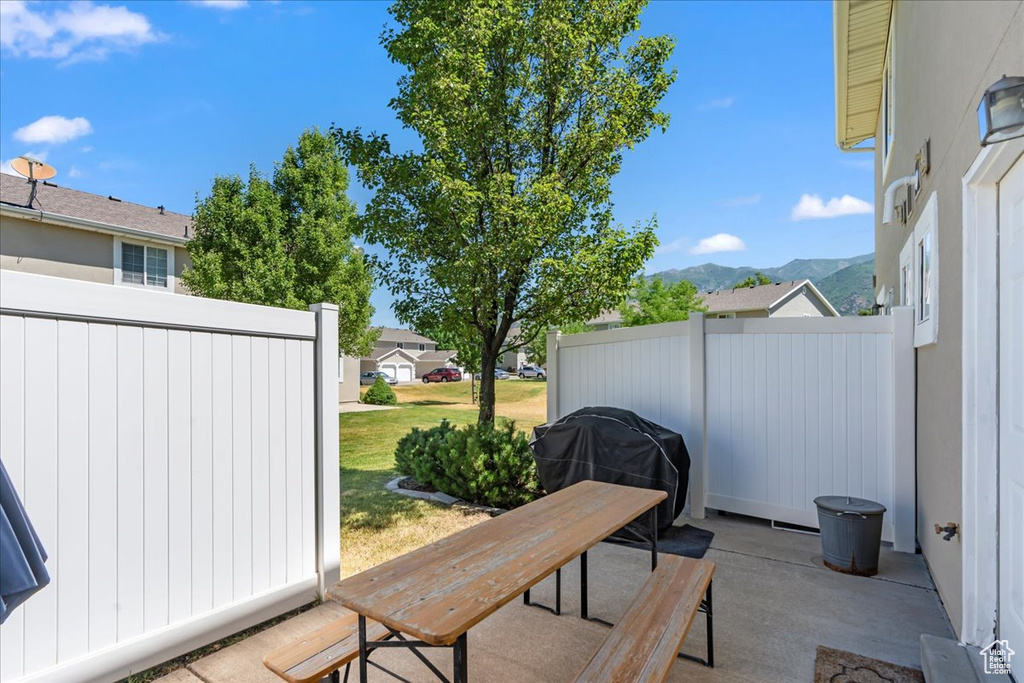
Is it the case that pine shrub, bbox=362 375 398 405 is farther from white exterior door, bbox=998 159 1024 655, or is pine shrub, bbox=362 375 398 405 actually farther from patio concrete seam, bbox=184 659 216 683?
white exterior door, bbox=998 159 1024 655

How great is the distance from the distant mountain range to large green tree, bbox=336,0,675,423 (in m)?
16.1

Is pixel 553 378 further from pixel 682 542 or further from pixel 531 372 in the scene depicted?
pixel 531 372

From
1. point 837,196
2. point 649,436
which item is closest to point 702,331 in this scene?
point 649,436

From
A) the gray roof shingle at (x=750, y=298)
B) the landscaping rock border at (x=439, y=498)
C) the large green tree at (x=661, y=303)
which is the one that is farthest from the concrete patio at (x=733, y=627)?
the gray roof shingle at (x=750, y=298)

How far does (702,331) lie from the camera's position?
560 cm

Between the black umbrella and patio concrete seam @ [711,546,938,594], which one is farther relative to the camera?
patio concrete seam @ [711,546,938,594]

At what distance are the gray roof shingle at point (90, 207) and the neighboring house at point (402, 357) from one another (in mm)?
21723

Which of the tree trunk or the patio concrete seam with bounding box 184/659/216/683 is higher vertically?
the tree trunk

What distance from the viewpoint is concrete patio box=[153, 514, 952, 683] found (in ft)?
8.75

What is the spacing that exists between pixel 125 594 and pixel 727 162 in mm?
63739

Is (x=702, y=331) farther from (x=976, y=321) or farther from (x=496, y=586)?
(x=496, y=586)

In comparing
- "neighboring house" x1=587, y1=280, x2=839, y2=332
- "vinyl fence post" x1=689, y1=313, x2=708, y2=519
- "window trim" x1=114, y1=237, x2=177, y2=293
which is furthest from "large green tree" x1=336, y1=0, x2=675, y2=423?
"neighboring house" x1=587, y1=280, x2=839, y2=332

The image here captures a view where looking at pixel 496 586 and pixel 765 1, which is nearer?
pixel 496 586

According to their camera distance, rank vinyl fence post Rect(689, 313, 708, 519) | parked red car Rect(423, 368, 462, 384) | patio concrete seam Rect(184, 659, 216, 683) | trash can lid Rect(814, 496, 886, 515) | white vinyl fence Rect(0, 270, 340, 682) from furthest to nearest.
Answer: parked red car Rect(423, 368, 462, 384) → vinyl fence post Rect(689, 313, 708, 519) → trash can lid Rect(814, 496, 886, 515) → patio concrete seam Rect(184, 659, 216, 683) → white vinyl fence Rect(0, 270, 340, 682)
